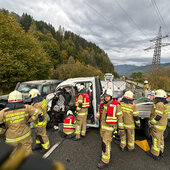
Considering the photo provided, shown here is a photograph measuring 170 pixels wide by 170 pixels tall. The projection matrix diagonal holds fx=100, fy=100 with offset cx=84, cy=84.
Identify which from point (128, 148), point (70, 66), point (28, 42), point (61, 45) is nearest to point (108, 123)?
point (128, 148)

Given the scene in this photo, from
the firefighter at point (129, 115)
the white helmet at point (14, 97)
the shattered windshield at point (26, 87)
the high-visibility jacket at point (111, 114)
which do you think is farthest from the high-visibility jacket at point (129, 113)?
the shattered windshield at point (26, 87)

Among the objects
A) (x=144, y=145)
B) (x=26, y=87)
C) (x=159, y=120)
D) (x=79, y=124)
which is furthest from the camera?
(x=26, y=87)

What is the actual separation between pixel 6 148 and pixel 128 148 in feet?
10.7

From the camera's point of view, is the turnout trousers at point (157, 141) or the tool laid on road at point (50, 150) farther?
the tool laid on road at point (50, 150)

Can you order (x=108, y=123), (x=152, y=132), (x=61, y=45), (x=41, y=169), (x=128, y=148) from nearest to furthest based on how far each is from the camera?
(x=41, y=169)
(x=108, y=123)
(x=152, y=132)
(x=128, y=148)
(x=61, y=45)

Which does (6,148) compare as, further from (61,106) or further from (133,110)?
(61,106)

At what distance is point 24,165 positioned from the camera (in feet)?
1.57

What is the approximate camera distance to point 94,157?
2.66 metres

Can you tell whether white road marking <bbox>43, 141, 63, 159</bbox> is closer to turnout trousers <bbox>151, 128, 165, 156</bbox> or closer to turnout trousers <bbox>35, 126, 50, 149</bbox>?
turnout trousers <bbox>35, 126, 50, 149</bbox>

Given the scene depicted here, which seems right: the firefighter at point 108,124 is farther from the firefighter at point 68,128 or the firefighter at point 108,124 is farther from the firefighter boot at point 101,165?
the firefighter at point 68,128

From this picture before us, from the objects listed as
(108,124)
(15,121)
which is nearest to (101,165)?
(108,124)

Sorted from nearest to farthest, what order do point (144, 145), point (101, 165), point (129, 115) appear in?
point (101, 165)
point (129, 115)
point (144, 145)

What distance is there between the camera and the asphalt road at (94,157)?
7.88 feet

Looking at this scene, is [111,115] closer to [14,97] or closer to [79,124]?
[79,124]
